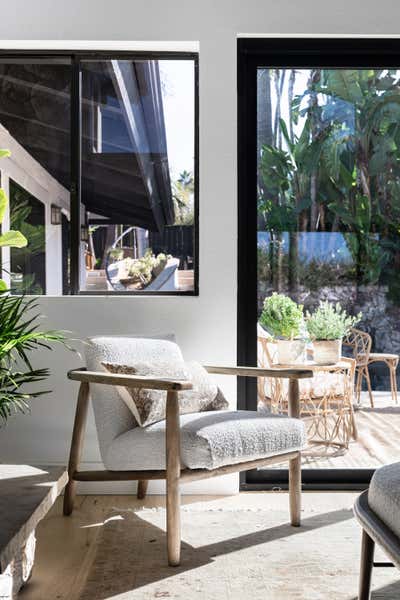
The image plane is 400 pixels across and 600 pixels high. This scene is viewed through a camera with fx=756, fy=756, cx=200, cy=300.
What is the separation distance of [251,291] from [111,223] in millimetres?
801

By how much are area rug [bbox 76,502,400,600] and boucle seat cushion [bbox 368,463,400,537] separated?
0.59 m

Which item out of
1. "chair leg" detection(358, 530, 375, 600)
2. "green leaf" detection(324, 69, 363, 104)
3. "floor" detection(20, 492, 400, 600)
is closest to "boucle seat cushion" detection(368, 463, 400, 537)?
"chair leg" detection(358, 530, 375, 600)

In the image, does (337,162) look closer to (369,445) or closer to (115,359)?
(369,445)

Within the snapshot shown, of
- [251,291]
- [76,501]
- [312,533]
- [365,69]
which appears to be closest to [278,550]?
[312,533]

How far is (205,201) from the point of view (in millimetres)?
3764

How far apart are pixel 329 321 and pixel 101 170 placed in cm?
141

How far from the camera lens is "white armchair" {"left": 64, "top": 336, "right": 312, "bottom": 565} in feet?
9.06

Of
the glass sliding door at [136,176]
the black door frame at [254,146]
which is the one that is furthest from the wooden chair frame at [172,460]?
the glass sliding door at [136,176]

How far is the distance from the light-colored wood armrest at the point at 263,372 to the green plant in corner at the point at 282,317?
575 millimetres

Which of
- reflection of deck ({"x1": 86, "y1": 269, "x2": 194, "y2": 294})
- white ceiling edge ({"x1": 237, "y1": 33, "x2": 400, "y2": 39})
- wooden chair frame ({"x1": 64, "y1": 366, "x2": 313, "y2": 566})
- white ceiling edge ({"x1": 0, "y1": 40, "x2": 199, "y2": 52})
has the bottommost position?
wooden chair frame ({"x1": 64, "y1": 366, "x2": 313, "y2": 566})

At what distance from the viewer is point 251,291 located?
3893mm

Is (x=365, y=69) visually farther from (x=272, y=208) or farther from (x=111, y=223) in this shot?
(x=111, y=223)

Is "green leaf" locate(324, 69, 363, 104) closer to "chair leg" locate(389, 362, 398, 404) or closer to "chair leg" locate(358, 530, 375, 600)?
"chair leg" locate(389, 362, 398, 404)

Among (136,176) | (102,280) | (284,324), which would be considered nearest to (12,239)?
(102,280)
